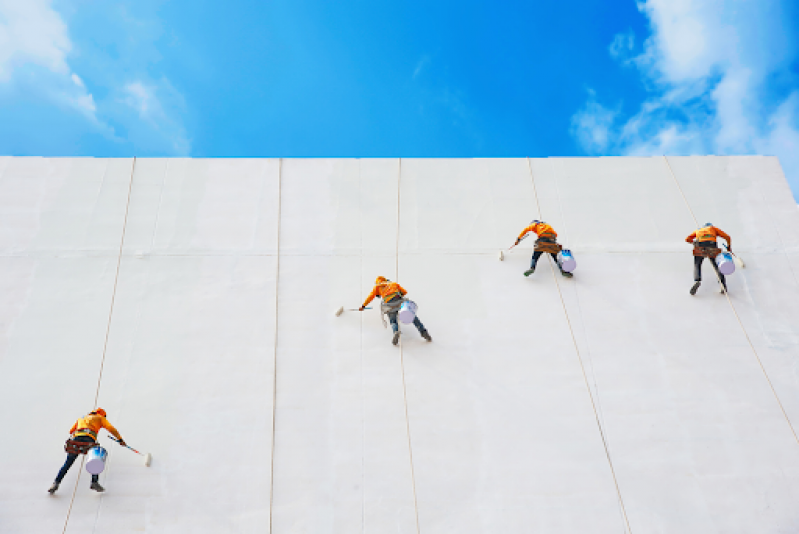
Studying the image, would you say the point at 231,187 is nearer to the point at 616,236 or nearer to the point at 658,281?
the point at 616,236

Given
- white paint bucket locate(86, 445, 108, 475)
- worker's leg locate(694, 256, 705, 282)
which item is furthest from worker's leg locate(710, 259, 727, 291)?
white paint bucket locate(86, 445, 108, 475)

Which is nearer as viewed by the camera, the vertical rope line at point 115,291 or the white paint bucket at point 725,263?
the vertical rope line at point 115,291

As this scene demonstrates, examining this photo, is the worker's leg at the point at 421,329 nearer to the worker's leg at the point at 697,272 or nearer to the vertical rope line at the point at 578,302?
the vertical rope line at the point at 578,302

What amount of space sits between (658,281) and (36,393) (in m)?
7.94

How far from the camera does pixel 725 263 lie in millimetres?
6805

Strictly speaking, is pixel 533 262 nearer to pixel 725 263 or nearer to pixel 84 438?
pixel 725 263

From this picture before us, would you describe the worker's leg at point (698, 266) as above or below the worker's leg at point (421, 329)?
above

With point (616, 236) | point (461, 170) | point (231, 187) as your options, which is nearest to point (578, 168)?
point (616, 236)

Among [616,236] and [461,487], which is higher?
[616,236]

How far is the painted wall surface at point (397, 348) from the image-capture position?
5.81 metres

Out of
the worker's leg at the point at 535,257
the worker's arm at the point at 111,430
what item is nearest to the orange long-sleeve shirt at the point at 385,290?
the worker's leg at the point at 535,257

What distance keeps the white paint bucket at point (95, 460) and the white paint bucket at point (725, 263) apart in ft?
24.6

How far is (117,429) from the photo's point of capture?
616 centimetres

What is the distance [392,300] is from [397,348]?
66 centimetres
